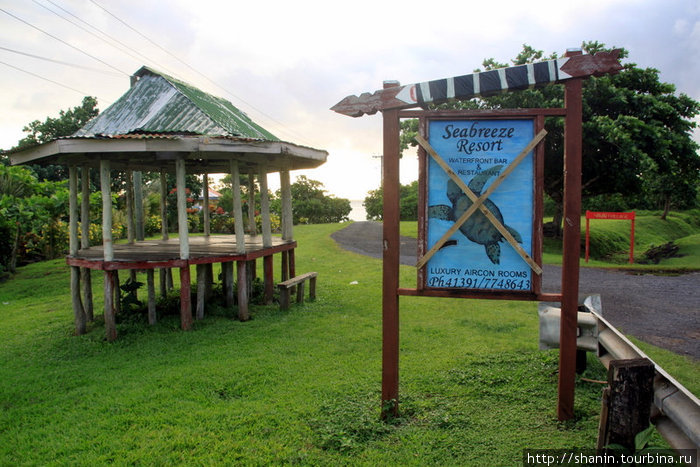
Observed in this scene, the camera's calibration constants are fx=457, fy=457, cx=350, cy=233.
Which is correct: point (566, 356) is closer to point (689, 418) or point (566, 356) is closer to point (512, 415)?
point (512, 415)

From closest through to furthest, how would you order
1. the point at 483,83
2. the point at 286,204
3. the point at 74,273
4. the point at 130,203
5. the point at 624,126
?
1. the point at 483,83
2. the point at 74,273
3. the point at 286,204
4. the point at 130,203
5. the point at 624,126

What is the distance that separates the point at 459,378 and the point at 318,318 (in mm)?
3523

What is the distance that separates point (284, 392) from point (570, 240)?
3270 mm

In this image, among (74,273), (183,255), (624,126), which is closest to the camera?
(183,255)

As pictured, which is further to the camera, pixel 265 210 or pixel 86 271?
pixel 265 210

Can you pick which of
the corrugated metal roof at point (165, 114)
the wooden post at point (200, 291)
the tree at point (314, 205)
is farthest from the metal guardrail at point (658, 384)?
the tree at point (314, 205)

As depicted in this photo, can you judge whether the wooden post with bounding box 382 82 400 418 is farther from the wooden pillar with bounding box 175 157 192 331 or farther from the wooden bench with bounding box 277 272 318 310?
the wooden bench with bounding box 277 272 318 310

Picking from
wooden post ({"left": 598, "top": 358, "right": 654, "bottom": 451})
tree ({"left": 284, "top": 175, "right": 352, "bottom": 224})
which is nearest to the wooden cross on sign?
wooden post ({"left": 598, "top": 358, "right": 654, "bottom": 451})

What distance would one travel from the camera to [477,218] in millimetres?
4094

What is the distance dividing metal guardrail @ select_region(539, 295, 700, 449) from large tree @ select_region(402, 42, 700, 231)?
39.7ft

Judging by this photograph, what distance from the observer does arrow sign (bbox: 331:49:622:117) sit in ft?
12.2

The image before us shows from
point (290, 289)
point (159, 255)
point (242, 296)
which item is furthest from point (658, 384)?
point (159, 255)

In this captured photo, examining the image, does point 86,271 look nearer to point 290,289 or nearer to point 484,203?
point 290,289

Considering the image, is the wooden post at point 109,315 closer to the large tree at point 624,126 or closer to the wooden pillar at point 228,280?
the wooden pillar at point 228,280
